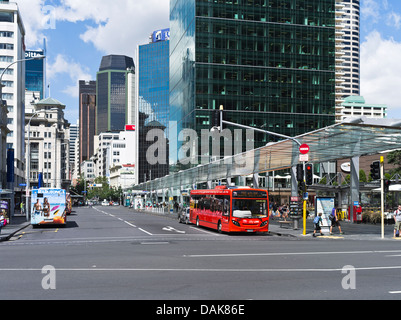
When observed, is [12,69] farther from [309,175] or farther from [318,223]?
[318,223]

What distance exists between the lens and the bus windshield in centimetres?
3134

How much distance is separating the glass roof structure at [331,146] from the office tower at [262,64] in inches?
1567

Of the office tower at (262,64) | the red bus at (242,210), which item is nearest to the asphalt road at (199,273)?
the red bus at (242,210)

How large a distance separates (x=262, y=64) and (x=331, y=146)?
212 ft

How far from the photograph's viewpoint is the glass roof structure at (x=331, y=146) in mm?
33000

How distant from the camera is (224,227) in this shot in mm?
32094

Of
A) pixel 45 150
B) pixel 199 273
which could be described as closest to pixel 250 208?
pixel 199 273

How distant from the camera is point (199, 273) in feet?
46.1

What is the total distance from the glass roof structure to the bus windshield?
723cm

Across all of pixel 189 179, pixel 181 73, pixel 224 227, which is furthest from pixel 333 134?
pixel 181 73

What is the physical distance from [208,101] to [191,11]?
59.0 ft

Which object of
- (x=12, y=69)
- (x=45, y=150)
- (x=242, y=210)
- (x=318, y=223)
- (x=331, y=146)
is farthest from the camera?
(x=45, y=150)
